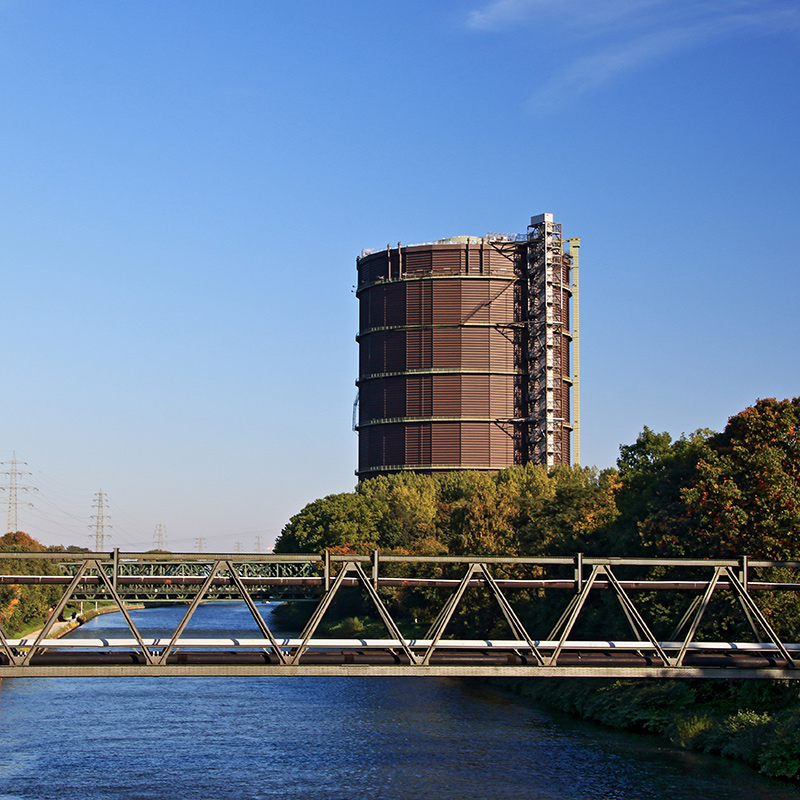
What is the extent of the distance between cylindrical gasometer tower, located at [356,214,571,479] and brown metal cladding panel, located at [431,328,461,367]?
0.11 meters

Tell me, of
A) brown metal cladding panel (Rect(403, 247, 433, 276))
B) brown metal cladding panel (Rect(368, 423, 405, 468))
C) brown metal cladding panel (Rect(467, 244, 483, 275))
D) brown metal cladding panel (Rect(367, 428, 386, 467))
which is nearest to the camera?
brown metal cladding panel (Rect(368, 423, 405, 468))

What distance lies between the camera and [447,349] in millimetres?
115500

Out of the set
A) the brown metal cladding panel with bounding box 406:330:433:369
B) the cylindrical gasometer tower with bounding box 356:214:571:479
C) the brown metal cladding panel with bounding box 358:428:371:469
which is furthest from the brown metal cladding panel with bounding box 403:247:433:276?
the brown metal cladding panel with bounding box 358:428:371:469

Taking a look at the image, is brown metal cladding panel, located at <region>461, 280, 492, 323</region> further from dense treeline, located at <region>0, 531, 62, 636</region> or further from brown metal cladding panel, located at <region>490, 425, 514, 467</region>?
dense treeline, located at <region>0, 531, 62, 636</region>

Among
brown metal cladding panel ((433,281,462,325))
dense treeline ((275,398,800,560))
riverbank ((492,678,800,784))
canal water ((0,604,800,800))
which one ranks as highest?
brown metal cladding panel ((433,281,462,325))

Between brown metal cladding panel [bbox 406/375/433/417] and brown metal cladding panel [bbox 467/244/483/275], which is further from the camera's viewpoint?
brown metal cladding panel [bbox 467/244/483/275]

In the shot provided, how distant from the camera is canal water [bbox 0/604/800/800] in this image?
34750 millimetres

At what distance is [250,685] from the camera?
63.5 meters

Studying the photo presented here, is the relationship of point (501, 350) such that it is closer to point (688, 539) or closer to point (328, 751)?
point (688, 539)

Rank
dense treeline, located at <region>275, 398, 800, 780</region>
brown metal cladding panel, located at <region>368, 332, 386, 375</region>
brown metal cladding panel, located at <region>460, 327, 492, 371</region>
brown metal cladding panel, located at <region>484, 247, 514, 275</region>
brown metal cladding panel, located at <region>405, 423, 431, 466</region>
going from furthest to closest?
1. brown metal cladding panel, located at <region>368, 332, 386, 375</region>
2. brown metal cladding panel, located at <region>484, 247, 514, 275</region>
3. brown metal cladding panel, located at <region>405, 423, 431, 466</region>
4. brown metal cladding panel, located at <region>460, 327, 492, 371</region>
5. dense treeline, located at <region>275, 398, 800, 780</region>

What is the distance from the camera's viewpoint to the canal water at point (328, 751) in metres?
34.8

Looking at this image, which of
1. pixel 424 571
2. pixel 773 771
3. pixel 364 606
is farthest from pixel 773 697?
pixel 364 606

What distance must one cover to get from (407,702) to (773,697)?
20094 millimetres

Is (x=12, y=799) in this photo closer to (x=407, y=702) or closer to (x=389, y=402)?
(x=407, y=702)
